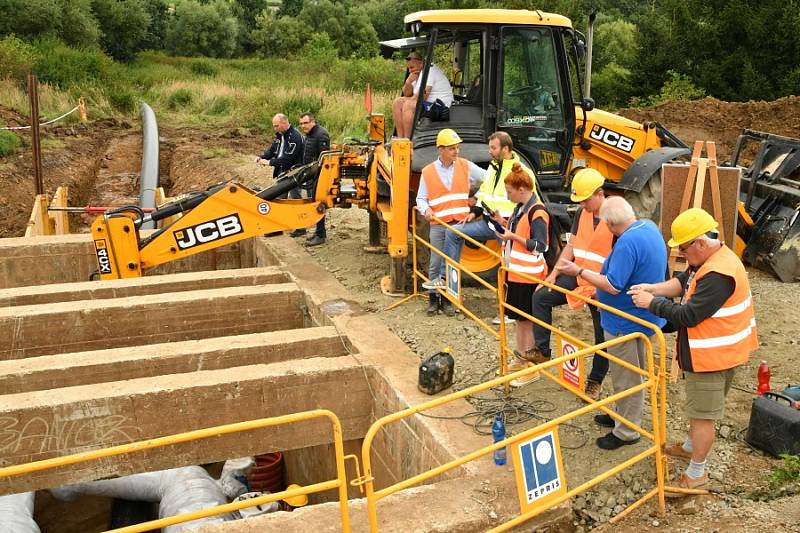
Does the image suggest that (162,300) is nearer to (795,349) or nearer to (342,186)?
(342,186)

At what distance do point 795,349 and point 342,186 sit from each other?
5.13m

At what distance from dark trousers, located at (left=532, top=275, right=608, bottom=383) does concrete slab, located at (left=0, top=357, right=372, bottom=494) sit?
153cm

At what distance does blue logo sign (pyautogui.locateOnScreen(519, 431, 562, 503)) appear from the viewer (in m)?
3.96

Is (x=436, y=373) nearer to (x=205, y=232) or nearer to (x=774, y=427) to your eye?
(x=774, y=427)

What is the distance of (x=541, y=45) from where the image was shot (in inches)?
322

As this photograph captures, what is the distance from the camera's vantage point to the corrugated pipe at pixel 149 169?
14367mm

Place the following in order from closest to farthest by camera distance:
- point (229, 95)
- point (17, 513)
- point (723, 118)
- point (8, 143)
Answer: point (17, 513)
point (8, 143)
point (723, 118)
point (229, 95)

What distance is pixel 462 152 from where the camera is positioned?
7.98 metres

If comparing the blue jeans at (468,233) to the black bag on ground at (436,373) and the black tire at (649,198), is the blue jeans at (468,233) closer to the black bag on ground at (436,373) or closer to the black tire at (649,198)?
the black bag on ground at (436,373)

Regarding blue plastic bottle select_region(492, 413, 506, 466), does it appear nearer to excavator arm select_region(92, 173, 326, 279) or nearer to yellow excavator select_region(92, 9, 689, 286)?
yellow excavator select_region(92, 9, 689, 286)

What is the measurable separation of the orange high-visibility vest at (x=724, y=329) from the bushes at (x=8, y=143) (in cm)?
1820

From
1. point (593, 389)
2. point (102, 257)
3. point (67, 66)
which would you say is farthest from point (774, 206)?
point (67, 66)

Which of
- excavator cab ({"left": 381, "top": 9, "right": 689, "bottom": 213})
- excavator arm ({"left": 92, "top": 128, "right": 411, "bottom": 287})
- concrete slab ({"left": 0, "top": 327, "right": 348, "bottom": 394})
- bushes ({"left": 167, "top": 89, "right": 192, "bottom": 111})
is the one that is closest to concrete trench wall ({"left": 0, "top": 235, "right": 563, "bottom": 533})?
concrete slab ({"left": 0, "top": 327, "right": 348, "bottom": 394})

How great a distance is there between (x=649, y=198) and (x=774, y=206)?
167 cm
